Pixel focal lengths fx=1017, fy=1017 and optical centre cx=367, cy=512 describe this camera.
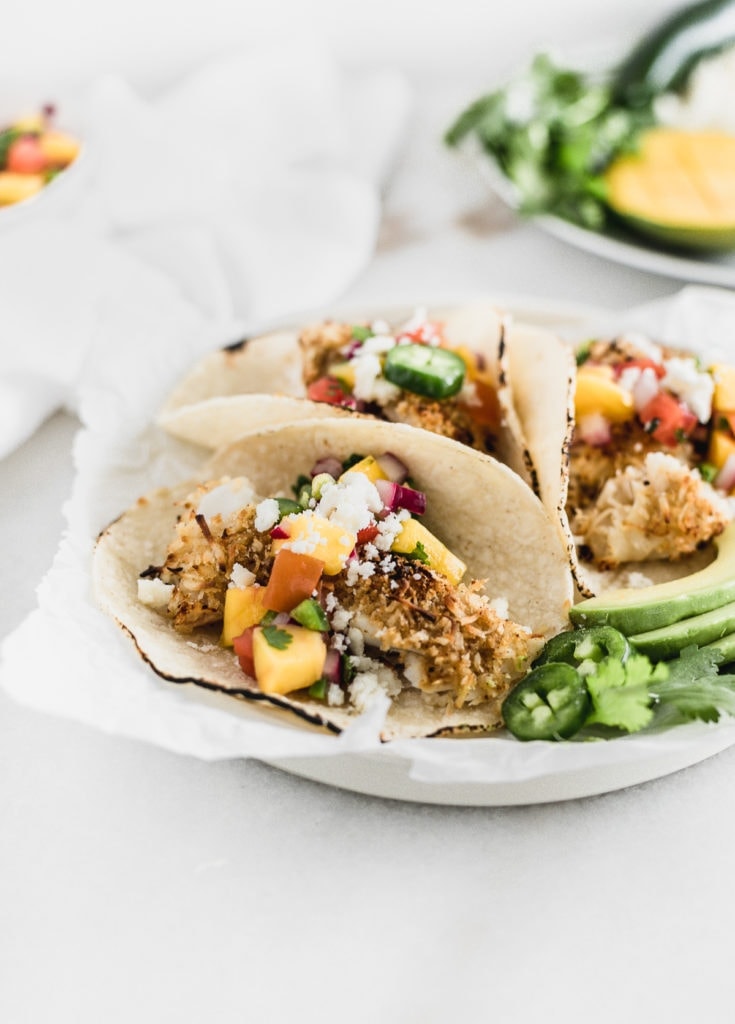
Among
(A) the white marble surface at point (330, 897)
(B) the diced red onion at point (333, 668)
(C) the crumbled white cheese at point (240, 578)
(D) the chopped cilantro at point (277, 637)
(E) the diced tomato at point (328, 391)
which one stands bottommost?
(A) the white marble surface at point (330, 897)

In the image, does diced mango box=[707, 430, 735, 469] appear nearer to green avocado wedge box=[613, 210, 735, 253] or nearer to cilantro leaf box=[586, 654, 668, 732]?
cilantro leaf box=[586, 654, 668, 732]

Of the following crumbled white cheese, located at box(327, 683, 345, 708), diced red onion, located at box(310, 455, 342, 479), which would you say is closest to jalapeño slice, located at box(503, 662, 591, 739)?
crumbled white cheese, located at box(327, 683, 345, 708)

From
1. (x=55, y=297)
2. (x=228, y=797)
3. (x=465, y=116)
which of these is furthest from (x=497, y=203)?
(x=228, y=797)

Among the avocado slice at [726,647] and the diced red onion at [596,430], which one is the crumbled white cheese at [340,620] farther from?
the diced red onion at [596,430]

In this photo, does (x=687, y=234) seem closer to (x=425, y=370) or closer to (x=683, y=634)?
(x=425, y=370)

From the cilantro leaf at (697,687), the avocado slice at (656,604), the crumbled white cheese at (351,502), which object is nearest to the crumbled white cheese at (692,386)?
the avocado slice at (656,604)

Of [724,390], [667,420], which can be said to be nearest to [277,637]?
[667,420]
